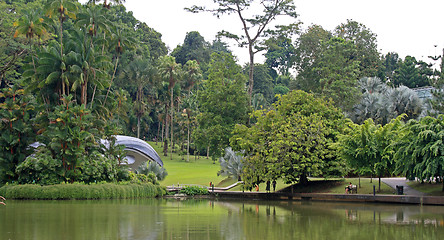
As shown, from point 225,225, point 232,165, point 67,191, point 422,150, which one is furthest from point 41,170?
point 422,150

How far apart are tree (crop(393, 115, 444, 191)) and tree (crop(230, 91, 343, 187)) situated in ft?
19.9

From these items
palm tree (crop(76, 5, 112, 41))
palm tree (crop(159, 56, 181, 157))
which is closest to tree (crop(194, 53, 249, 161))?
palm tree (crop(76, 5, 112, 41))

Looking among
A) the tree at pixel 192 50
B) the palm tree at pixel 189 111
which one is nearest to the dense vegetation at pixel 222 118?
the palm tree at pixel 189 111

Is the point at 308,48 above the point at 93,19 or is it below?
above

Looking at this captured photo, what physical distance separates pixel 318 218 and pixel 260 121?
18569 millimetres

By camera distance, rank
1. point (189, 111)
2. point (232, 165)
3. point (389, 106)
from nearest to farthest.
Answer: point (232, 165)
point (389, 106)
point (189, 111)

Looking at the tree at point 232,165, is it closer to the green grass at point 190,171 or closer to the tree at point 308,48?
the green grass at point 190,171

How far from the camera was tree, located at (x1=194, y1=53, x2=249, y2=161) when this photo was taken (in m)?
54.1

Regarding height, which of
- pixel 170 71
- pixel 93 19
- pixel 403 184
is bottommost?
pixel 403 184

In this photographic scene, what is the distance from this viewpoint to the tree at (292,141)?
37406mm

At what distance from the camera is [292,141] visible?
124 ft

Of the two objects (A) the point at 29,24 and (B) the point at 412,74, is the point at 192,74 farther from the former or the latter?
(A) the point at 29,24

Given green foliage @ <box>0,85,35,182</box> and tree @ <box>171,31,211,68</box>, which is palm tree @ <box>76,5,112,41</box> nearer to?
green foliage @ <box>0,85,35,182</box>

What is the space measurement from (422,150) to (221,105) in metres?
26.9
